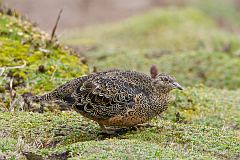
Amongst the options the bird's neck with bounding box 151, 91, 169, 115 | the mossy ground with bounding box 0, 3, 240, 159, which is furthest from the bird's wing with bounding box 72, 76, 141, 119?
the mossy ground with bounding box 0, 3, 240, 159

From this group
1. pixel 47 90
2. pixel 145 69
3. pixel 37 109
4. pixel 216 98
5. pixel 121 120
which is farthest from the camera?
pixel 145 69

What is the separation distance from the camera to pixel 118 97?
8391 millimetres

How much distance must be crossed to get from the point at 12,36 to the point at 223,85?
530cm

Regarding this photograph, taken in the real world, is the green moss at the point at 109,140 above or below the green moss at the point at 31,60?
below

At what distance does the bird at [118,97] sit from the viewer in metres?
8.30

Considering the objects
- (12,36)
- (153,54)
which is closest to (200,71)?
(153,54)

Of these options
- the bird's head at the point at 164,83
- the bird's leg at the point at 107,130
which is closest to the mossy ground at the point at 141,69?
the bird's leg at the point at 107,130

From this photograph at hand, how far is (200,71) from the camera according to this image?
15242 millimetres

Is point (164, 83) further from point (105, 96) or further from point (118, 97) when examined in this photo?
point (105, 96)

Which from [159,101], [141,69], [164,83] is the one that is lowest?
[141,69]

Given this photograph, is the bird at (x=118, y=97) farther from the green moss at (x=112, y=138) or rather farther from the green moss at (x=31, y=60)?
the green moss at (x=31, y=60)

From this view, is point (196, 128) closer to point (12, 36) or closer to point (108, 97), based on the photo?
point (108, 97)

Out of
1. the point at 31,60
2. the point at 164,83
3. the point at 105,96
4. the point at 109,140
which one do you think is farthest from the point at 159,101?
the point at 31,60

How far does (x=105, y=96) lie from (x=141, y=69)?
731 centimetres
